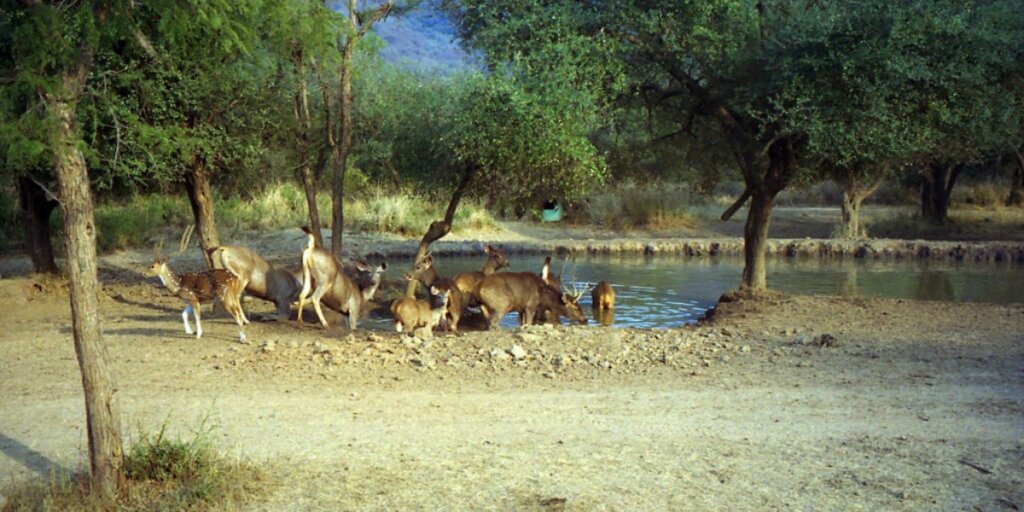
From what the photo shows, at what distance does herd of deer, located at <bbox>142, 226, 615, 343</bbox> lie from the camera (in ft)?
45.6

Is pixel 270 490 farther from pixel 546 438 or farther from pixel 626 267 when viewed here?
pixel 626 267

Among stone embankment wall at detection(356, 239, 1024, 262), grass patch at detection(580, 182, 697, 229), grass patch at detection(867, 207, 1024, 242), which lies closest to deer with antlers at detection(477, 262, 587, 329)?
stone embankment wall at detection(356, 239, 1024, 262)

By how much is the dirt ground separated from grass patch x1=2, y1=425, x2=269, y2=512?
0.22 metres

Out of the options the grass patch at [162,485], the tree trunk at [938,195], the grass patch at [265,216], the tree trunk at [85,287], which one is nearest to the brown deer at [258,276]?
the grass patch at [162,485]

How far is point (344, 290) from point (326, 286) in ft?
1.04

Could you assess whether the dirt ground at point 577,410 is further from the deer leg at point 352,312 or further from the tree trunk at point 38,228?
the tree trunk at point 38,228

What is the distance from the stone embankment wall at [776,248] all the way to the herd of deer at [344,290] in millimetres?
11900

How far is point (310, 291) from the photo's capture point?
50.3 feet

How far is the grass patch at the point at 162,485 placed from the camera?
271 inches

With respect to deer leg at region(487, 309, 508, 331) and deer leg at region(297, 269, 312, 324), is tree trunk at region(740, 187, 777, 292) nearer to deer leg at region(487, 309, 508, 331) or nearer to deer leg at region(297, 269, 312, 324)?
deer leg at region(487, 309, 508, 331)

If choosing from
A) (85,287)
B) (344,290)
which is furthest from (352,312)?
(85,287)

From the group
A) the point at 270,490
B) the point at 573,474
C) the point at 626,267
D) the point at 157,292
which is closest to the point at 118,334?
the point at 157,292

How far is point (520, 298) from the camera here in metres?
16.3

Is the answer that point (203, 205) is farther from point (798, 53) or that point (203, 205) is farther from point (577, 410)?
point (577, 410)
